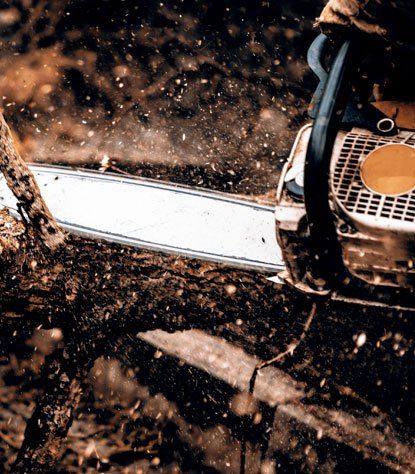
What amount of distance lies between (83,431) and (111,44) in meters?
2.44

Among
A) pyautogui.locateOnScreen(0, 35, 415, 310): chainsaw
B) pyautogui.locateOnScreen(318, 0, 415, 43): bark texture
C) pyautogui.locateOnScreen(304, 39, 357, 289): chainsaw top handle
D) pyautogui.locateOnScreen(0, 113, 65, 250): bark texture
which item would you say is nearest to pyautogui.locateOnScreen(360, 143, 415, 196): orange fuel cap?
pyautogui.locateOnScreen(0, 35, 415, 310): chainsaw

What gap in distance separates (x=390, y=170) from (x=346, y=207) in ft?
0.53

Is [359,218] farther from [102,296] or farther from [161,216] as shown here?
[102,296]

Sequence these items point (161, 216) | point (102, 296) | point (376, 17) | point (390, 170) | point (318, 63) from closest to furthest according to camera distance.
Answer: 1. point (376, 17)
2. point (390, 170)
3. point (318, 63)
4. point (102, 296)
5. point (161, 216)

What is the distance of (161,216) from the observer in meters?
2.48

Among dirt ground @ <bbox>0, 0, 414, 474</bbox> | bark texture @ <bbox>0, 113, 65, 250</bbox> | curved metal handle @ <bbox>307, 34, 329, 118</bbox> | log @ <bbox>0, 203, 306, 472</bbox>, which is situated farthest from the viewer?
log @ <bbox>0, 203, 306, 472</bbox>

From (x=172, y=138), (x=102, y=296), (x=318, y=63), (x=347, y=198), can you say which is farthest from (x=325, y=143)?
(x=172, y=138)

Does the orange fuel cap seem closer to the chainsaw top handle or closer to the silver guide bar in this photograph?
the chainsaw top handle

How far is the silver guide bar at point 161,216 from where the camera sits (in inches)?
91.0

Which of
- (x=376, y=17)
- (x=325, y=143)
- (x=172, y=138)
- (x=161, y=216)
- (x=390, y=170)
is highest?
(x=376, y=17)

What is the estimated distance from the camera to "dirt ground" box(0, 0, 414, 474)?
211 cm

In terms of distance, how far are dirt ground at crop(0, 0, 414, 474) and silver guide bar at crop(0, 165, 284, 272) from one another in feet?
0.58

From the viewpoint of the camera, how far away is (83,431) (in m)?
2.22

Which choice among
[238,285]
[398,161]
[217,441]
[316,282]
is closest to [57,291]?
[238,285]
